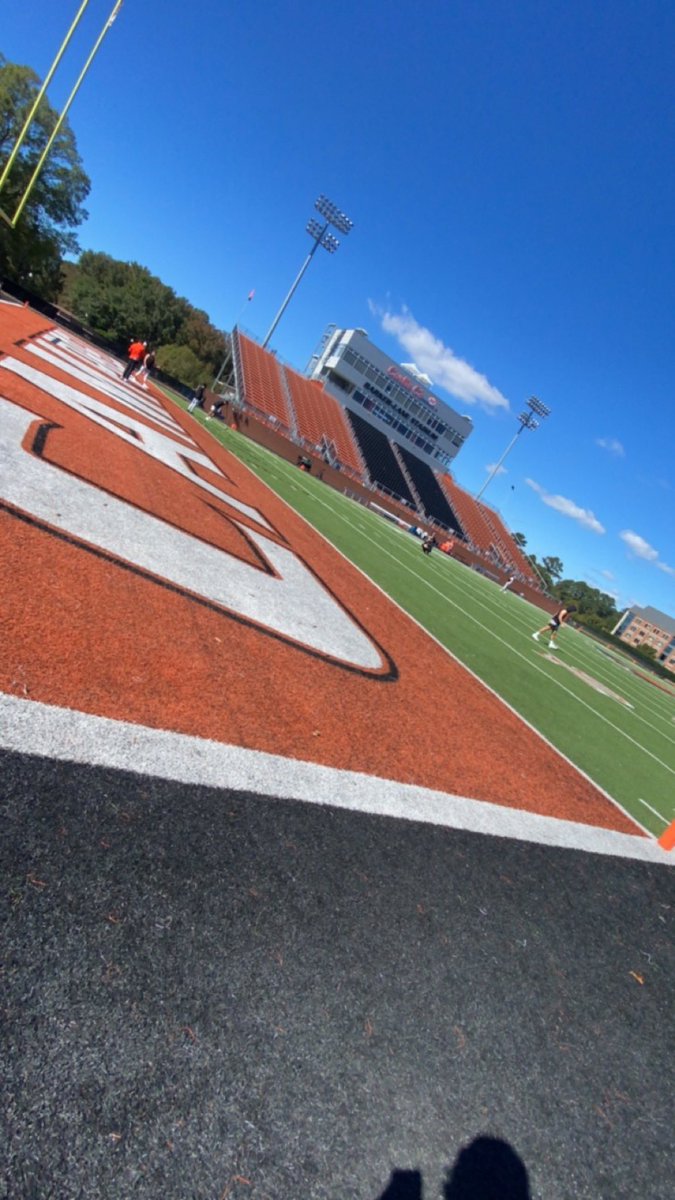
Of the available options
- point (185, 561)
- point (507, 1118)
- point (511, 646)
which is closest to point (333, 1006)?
point (507, 1118)

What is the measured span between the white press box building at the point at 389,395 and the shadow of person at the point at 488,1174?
249 ft

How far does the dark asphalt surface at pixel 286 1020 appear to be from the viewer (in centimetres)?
188

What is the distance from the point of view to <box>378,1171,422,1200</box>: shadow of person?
6.81 ft

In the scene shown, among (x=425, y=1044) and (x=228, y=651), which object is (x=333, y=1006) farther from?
(x=228, y=651)

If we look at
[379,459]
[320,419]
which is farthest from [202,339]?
[379,459]

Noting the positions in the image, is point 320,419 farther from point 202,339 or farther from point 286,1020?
point 286,1020

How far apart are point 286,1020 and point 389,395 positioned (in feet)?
265

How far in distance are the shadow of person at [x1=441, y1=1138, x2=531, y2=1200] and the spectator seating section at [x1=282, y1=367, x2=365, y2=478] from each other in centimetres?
5041

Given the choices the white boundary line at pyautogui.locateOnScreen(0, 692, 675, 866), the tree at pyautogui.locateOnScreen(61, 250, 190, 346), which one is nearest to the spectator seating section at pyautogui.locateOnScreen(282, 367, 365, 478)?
the tree at pyautogui.locateOnScreen(61, 250, 190, 346)

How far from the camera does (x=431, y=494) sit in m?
63.8

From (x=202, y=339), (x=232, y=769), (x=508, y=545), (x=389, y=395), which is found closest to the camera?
(x=232, y=769)

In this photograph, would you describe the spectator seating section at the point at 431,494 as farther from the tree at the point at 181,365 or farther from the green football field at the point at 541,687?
the green football field at the point at 541,687

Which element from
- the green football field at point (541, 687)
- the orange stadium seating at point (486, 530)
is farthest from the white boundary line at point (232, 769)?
the orange stadium seating at point (486, 530)

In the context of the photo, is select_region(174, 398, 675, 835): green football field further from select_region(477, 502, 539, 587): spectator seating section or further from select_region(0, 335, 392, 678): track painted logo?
select_region(477, 502, 539, 587): spectator seating section
